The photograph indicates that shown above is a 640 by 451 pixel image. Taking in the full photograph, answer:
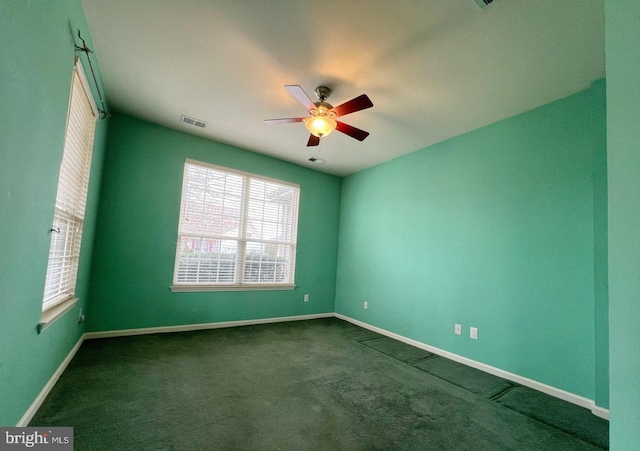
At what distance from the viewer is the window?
4.01 m

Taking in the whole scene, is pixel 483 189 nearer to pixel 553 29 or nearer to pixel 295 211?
pixel 553 29

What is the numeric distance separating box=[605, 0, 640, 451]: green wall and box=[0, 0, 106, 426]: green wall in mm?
2268

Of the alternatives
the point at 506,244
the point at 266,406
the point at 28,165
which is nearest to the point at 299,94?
the point at 28,165

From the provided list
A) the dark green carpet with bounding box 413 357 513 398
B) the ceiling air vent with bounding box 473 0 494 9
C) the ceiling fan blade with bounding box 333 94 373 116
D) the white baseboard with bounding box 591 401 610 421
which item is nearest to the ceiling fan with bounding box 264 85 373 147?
the ceiling fan blade with bounding box 333 94 373 116

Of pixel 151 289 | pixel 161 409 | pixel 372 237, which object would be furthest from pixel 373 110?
pixel 151 289

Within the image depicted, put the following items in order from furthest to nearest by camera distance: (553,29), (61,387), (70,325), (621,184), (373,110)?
(373,110) → (70,325) → (61,387) → (553,29) → (621,184)

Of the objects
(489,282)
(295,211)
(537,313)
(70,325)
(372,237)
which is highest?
(295,211)

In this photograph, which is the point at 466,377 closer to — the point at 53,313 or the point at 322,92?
the point at 322,92

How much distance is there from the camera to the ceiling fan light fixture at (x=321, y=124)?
2576 mm

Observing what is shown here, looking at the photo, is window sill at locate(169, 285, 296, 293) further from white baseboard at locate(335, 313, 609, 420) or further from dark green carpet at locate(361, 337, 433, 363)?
white baseboard at locate(335, 313, 609, 420)

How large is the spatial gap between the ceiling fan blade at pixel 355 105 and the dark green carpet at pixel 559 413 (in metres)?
2.81

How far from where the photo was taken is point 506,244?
3006 millimetres

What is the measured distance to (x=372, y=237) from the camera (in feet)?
15.6

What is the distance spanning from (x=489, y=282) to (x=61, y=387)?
415 centimetres
